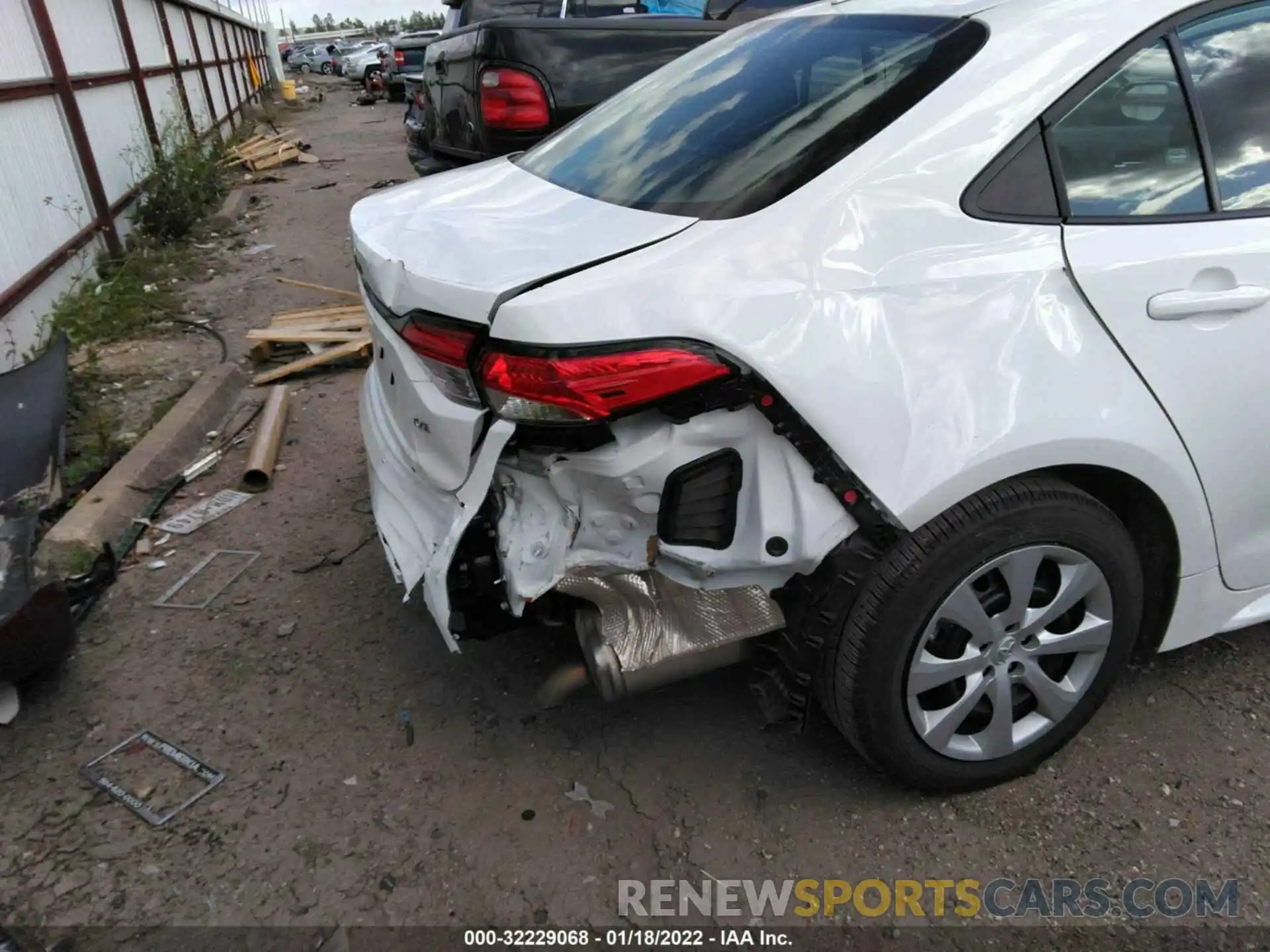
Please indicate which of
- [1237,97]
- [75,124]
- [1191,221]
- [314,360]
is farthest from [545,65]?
[75,124]

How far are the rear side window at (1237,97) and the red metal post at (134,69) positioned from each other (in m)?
9.97

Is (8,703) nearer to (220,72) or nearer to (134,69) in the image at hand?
(134,69)

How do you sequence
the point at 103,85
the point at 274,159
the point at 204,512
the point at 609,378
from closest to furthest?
the point at 609,378 < the point at 204,512 < the point at 103,85 < the point at 274,159

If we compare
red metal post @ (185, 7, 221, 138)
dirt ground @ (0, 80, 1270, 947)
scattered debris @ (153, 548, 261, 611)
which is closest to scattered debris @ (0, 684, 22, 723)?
dirt ground @ (0, 80, 1270, 947)

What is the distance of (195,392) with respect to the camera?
A: 4.68 metres

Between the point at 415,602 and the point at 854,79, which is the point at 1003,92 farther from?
the point at 415,602

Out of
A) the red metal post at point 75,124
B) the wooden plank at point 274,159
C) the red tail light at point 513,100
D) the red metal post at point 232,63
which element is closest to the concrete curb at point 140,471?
the red tail light at point 513,100

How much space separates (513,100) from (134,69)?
723cm

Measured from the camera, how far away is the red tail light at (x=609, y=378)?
5.62ft

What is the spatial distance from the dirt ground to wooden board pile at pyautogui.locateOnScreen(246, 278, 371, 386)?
7.68 feet

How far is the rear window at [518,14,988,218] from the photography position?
1.92 meters

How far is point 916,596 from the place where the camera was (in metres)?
1.93

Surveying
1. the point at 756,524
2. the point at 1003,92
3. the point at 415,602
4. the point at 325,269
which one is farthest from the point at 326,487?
the point at 325,269
